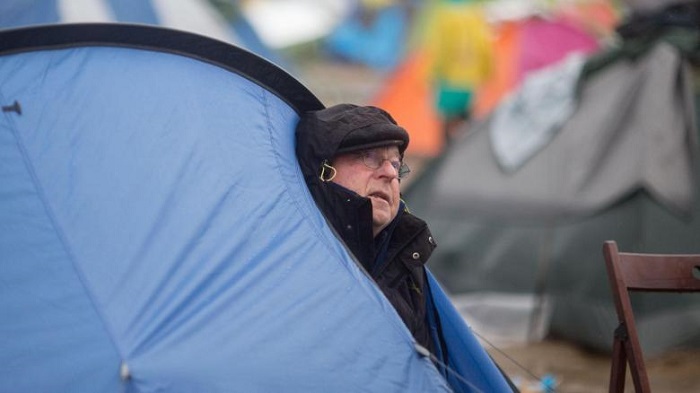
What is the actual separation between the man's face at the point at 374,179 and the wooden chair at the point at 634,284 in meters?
0.70

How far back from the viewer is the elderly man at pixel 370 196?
3150mm

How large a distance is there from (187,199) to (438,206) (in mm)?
4601

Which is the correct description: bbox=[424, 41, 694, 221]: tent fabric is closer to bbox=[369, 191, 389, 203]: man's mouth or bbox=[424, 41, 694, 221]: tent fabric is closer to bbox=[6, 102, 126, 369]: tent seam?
bbox=[369, 191, 389, 203]: man's mouth

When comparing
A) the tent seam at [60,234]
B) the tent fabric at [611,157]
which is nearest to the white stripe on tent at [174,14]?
the tent fabric at [611,157]

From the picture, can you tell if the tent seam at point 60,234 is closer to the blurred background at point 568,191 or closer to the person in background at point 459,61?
the blurred background at point 568,191

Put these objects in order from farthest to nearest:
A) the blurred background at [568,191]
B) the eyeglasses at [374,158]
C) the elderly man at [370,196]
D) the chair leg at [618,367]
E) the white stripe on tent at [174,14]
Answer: the white stripe on tent at [174,14] < the blurred background at [568,191] < the chair leg at [618,367] < the eyeglasses at [374,158] < the elderly man at [370,196]

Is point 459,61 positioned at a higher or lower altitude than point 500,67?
lower

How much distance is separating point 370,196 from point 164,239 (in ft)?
2.33

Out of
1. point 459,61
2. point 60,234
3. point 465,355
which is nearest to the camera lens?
point 60,234

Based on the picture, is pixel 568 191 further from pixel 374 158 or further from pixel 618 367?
pixel 374 158

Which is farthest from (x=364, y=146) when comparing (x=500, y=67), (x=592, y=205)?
(x=500, y=67)

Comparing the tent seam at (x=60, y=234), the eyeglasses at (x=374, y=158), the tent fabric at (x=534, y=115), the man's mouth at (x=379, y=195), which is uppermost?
the tent fabric at (x=534, y=115)

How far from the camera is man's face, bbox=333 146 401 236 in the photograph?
10.6 ft

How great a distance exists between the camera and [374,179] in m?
3.24
